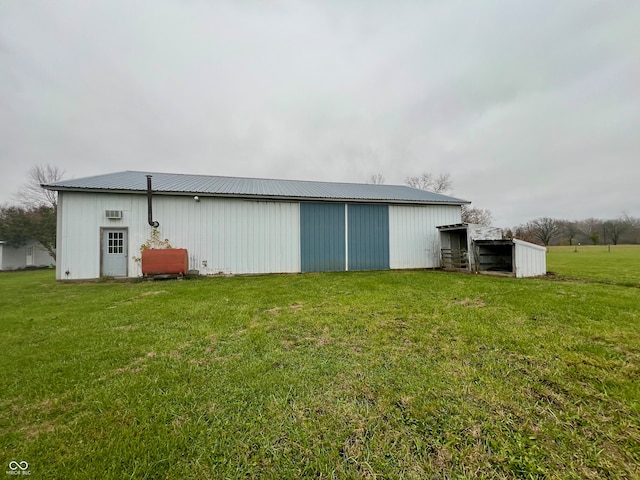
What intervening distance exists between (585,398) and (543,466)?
1032 millimetres

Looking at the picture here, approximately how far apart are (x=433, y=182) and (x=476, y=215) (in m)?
5.65

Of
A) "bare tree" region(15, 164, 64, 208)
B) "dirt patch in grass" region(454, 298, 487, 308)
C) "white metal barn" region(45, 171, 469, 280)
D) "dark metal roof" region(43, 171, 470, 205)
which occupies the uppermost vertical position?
"bare tree" region(15, 164, 64, 208)

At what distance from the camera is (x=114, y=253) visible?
900 centimetres

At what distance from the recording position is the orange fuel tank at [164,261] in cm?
845

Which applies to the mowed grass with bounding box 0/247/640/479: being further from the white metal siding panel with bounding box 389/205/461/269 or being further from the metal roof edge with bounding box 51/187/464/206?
the white metal siding panel with bounding box 389/205/461/269

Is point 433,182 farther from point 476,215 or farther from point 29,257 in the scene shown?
point 29,257

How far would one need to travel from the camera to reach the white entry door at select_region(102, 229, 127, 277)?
8891 mm

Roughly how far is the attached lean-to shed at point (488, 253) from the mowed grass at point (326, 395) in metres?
4.90

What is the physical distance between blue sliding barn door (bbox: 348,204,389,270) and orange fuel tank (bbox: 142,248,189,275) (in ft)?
21.8

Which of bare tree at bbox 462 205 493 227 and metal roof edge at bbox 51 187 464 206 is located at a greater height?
bare tree at bbox 462 205 493 227

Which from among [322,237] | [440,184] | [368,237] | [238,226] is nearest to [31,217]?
[238,226]

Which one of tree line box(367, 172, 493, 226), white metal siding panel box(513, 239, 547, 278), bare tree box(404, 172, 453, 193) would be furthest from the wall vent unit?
bare tree box(404, 172, 453, 193)

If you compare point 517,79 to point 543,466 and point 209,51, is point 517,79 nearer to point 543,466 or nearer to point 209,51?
point 209,51

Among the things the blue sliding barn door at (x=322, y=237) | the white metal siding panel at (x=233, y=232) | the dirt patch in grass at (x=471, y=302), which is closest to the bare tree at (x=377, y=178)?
the blue sliding barn door at (x=322, y=237)
